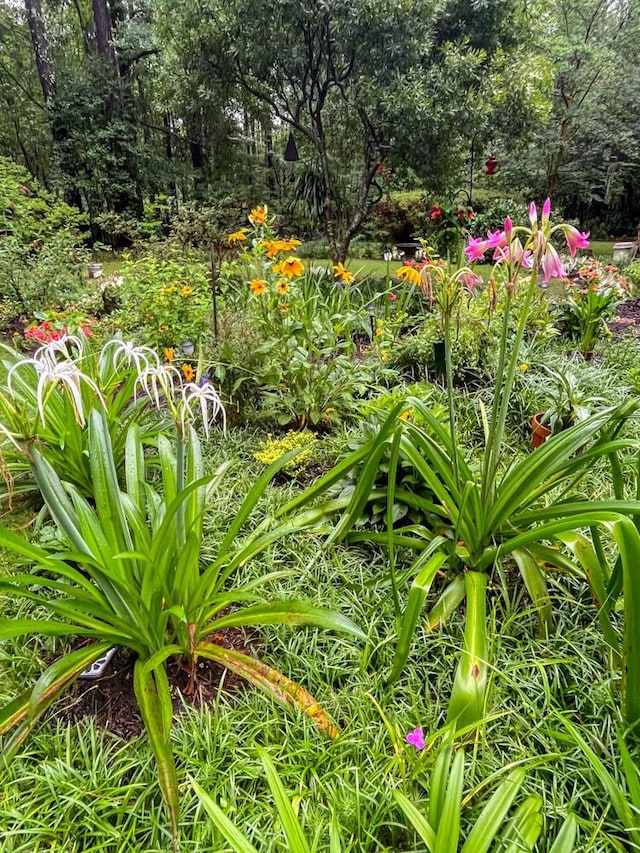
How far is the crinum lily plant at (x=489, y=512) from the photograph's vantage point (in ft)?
3.56

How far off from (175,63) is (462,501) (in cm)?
620

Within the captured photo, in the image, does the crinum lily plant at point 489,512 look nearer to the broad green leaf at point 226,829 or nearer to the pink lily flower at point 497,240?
the pink lily flower at point 497,240

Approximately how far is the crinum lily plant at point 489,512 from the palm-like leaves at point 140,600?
0.98ft

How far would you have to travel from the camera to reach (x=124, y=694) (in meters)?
1.24

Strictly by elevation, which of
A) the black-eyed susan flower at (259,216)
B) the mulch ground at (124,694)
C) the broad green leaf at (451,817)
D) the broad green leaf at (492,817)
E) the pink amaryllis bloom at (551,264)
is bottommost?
the mulch ground at (124,694)

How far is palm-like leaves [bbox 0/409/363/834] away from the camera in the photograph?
1035mm

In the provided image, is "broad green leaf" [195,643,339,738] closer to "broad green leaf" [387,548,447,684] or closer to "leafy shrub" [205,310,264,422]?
"broad green leaf" [387,548,447,684]

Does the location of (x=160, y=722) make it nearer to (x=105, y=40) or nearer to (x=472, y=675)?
(x=472, y=675)

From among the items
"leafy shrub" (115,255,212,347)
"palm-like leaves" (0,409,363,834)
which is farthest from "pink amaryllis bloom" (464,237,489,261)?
"leafy shrub" (115,255,212,347)

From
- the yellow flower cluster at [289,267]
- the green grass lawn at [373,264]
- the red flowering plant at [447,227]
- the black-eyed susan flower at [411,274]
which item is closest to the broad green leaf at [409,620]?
the yellow flower cluster at [289,267]

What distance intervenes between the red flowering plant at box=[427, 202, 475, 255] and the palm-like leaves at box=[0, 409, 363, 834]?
178 inches

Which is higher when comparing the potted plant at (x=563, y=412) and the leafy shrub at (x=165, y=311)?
the leafy shrub at (x=165, y=311)

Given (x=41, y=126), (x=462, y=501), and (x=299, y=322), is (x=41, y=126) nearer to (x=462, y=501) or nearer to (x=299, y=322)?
(x=299, y=322)

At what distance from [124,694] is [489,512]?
1099 millimetres
